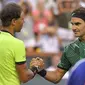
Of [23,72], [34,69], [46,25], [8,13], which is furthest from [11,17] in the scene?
[46,25]

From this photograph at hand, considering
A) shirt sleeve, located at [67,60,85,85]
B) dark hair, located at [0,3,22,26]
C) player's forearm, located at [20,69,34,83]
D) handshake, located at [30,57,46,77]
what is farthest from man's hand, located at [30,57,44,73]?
shirt sleeve, located at [67,60,85,85]

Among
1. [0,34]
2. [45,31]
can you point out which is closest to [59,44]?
[45,31]

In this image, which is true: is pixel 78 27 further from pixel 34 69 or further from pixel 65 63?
pixel 34 69

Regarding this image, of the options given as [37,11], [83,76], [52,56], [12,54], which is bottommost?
[52,56]

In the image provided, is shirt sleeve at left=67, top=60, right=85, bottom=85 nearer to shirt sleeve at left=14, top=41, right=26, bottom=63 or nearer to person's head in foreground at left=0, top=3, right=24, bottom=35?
shirt sleeve at left=14, top=41, right=26, bottom=63

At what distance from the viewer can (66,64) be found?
4207mm

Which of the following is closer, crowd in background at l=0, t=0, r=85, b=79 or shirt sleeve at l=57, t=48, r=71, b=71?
shirt sleeve at l=57, t=48, r=71, b=71

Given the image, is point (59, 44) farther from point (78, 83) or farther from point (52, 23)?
point (78, 83)

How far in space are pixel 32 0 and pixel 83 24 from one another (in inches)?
214

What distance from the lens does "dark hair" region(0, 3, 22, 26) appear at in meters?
3.71

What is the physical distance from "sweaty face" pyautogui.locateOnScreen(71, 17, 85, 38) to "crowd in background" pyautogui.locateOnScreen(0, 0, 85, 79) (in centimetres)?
477

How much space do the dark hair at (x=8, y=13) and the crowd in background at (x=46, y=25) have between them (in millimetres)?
5026

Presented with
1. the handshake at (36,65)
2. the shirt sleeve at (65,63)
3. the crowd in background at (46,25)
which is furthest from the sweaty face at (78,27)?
the crowd in background at (46,25)

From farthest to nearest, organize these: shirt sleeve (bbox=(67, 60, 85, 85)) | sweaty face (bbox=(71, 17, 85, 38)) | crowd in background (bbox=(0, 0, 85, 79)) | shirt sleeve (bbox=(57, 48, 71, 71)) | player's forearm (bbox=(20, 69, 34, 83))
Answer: crowd in background (bbox=(0, 0, 85, 79)), shirt sleeve (bbox=(57, 48, 71, 71)), sweaty face (bbox=(71, 17, 85, 38)), player's forearm (bbox=(20, 69, 34, 83)), shirt sleeve (bbox=(67, 60, 85, 85))
